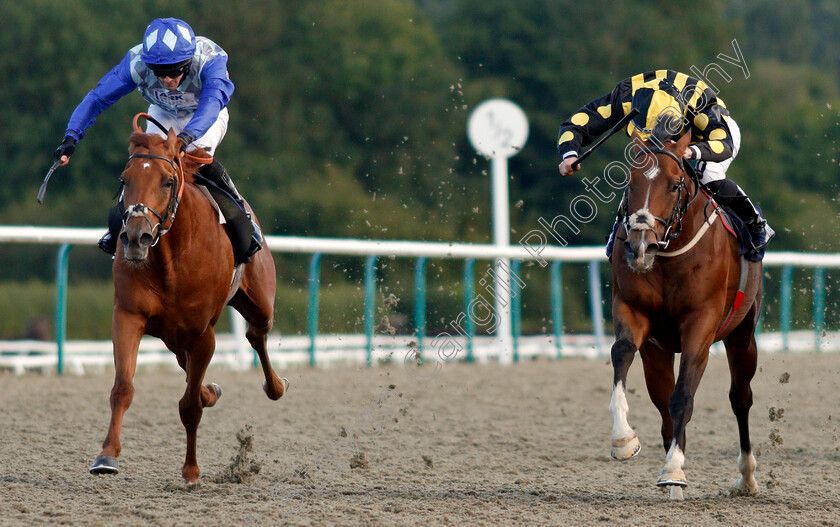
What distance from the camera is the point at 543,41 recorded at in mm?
29500

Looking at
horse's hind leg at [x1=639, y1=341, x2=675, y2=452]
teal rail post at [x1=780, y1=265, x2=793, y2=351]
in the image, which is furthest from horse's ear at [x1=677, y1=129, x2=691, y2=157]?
teal rail post at [x1=780, y1=265, x2=793, y2=351]

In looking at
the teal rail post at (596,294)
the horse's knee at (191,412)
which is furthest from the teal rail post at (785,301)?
the horse's knee at (191,412)

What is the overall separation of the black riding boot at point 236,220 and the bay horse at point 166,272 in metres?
0.10

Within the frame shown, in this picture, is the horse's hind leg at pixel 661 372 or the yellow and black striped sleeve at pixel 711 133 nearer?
the yellow and black striped sleeve at pixel 711 133

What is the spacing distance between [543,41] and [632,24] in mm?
2774

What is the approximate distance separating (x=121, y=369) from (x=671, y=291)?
2.29 meters

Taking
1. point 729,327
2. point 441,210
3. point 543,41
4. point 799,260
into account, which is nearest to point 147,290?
point 729,327

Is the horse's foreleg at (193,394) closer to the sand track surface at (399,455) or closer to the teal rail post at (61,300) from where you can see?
the sand track surface at (399,455)

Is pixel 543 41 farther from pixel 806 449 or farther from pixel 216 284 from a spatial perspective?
pixel 216 284

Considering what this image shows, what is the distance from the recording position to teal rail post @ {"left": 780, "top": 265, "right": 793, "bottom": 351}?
47.0 ft

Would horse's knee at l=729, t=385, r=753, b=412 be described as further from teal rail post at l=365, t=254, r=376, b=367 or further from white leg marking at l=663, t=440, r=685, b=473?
teal rail post at l=365, t=254, r=376, b=367

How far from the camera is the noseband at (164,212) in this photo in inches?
170

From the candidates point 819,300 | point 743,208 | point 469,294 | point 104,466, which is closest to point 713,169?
point 743,208

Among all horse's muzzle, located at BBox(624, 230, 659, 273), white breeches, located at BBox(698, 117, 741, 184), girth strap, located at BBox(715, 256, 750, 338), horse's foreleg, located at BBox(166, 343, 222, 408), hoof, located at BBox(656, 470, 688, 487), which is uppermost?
white breeches, located at BBox(698, 117, 741, 184)
